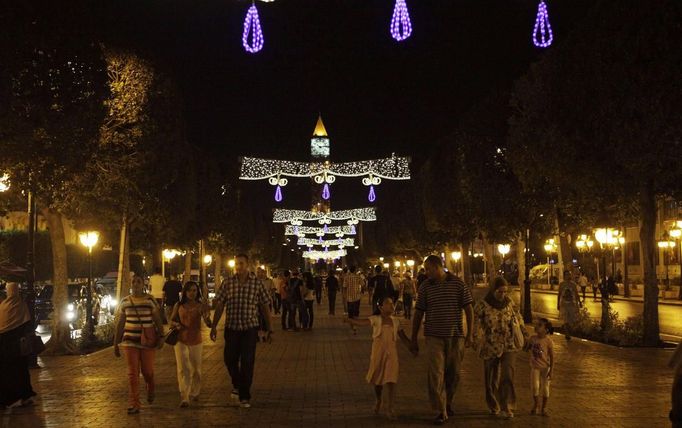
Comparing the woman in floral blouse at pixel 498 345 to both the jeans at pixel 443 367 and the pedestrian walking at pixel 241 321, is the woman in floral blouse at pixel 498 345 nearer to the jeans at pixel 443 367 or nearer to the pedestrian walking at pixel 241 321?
the jeans at pixel 443 367

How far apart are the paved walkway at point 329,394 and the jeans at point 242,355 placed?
0.34 meters

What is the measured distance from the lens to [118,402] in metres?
12.7

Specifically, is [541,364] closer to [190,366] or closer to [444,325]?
[444,325]

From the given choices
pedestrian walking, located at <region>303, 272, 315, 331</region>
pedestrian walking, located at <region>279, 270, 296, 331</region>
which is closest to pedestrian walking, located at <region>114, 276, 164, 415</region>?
pedestrian walking, located at <region>279, 270, 296, 331</region>

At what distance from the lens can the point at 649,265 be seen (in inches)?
824

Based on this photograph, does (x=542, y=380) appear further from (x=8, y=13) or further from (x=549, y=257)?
(x=549, y=257)

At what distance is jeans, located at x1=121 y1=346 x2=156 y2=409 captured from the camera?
11.5 metres

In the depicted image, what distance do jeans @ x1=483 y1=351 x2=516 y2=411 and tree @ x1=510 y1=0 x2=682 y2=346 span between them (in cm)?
937

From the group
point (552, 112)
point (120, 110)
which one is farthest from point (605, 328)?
point (120, 110)

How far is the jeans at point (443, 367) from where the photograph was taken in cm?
1048

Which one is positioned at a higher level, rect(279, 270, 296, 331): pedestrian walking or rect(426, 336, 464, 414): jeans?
rect(279, 270, 296, 331): pedestrian walking

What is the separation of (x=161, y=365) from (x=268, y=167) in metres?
26.2

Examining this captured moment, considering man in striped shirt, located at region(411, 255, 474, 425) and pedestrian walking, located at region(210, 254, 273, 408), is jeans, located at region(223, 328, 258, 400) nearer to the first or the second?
pedestrian walking, located at region(210, 254, 273, 408)

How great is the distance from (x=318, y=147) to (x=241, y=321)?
16590 cm
